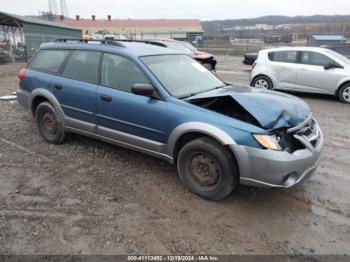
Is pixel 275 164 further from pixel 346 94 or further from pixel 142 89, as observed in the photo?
pixel 346 94

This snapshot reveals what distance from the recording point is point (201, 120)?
141 inches

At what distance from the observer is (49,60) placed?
5289 mm

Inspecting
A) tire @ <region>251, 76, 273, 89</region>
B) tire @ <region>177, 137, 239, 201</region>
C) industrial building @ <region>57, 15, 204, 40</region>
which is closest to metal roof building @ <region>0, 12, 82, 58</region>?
tire @ <region>251, 76, 273, 89</region>

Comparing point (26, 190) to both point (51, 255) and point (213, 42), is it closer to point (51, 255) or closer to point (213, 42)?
point (51, 255)

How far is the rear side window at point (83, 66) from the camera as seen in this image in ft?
15.1

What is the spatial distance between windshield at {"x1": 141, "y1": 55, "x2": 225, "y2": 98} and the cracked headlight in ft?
3.83

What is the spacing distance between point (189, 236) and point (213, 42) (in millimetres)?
38422

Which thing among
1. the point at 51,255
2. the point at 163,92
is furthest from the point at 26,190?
the point at 163,92

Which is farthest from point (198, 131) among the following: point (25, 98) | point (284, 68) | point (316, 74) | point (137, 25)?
point (137, 25)

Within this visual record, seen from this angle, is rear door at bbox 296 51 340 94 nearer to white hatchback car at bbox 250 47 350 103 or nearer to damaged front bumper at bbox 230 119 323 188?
white hatchback car at bbox 250 47 350 103

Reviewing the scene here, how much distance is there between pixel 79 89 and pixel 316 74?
7097 mm

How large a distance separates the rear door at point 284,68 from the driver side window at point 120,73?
672cm

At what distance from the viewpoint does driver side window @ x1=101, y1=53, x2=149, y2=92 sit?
13.8 feet

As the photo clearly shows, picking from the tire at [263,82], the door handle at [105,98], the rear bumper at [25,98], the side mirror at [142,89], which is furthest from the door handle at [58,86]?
the tire at [263,82]
